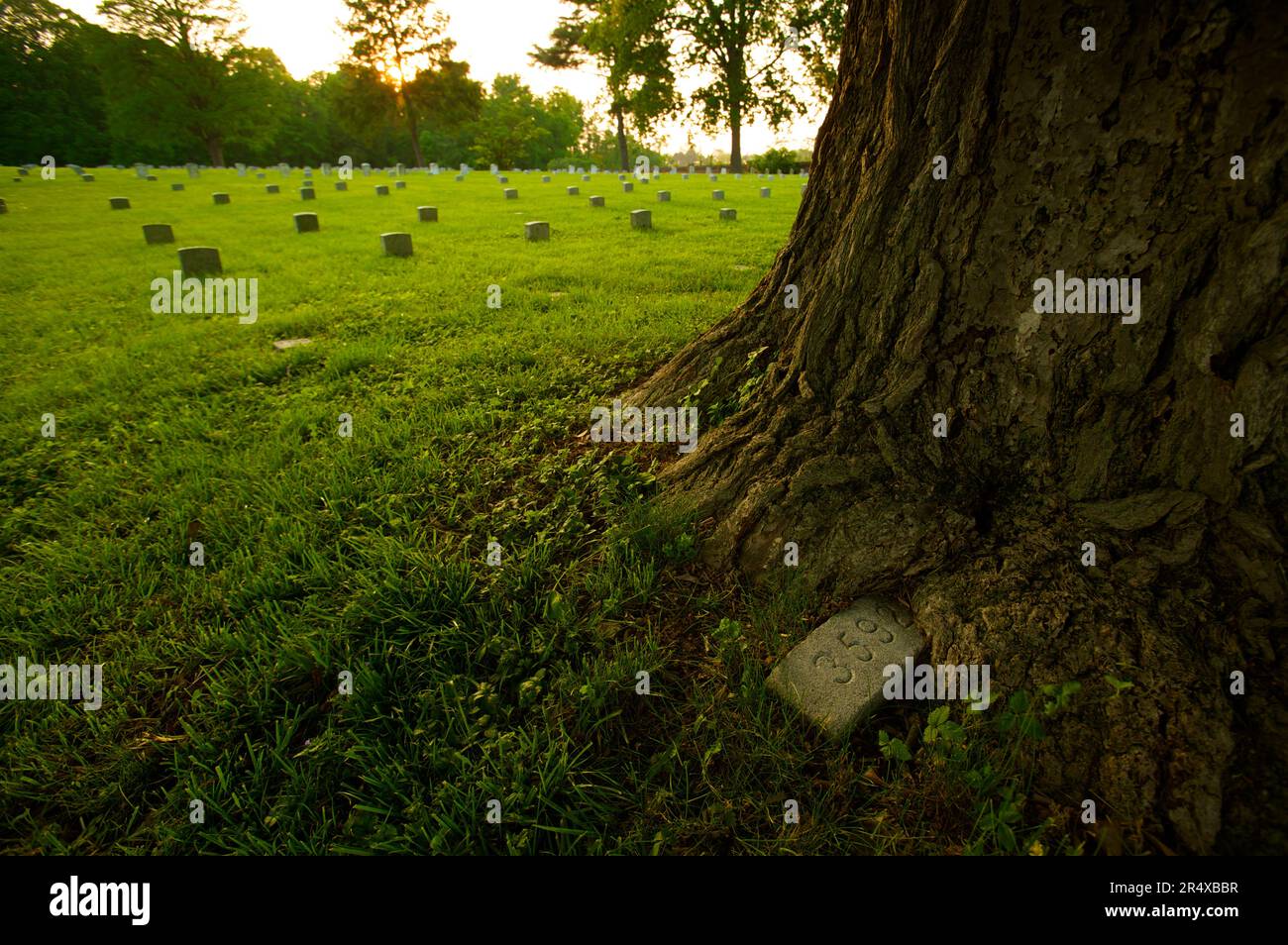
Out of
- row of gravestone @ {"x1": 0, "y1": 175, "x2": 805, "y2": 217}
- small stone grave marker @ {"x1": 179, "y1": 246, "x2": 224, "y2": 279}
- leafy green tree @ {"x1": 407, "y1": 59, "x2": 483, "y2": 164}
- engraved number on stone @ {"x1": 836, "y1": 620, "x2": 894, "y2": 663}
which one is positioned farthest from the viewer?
leafy green tree @ {"x1": 407, "y1": 59, "x2": 483, "y2": 164}

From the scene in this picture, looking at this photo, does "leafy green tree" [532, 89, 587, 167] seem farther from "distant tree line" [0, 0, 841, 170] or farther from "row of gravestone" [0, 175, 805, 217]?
"row of gravestone" [0, 175, 805, 217]

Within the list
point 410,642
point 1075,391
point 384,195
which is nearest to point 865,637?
point 1075,391

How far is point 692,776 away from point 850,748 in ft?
1.57

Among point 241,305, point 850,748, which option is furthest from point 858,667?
point 241,305

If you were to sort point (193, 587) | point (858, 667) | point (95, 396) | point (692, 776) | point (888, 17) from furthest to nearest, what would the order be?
point (95, 396) < point (193, 587) < point (888, 17) < point (858, 667) < point (692, 776)

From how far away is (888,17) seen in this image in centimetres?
204

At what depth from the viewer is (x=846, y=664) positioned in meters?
1.82

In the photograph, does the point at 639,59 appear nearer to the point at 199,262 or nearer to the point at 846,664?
the point at 199,262

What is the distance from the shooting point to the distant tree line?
32.8m

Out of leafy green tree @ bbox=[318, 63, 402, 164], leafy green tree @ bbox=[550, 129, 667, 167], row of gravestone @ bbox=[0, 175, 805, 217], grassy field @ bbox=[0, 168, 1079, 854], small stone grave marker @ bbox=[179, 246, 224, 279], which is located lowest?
grassy field @ bbox=[0, 168, 1079, 854]

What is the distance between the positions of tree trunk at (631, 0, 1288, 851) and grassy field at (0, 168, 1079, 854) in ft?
0.89

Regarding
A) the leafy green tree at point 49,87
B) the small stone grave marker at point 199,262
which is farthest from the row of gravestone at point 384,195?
the leafy green tree at point 49,87

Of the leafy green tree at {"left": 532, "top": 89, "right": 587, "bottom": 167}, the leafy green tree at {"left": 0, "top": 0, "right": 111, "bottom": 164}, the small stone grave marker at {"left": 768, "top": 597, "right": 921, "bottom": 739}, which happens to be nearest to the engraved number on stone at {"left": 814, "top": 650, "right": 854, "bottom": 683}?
the small stone grave marker at {"left": 768, "top": 597, "right": 921, "bottom": 739}

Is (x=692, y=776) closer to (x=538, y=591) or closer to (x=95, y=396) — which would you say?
(x=538, y=591)
